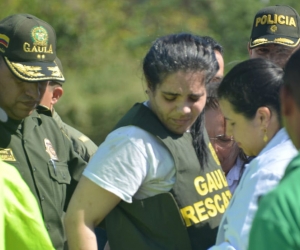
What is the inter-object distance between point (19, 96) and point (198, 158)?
1.00m

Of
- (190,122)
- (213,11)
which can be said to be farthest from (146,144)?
(213,11)

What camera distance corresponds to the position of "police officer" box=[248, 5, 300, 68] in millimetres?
4742

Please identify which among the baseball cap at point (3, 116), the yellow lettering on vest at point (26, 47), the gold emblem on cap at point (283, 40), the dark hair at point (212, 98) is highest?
the yellow lettering on vest at point (26, 47)

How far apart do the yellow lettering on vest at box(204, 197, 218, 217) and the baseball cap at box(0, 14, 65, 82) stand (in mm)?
1089

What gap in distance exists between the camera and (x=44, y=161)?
152 inches

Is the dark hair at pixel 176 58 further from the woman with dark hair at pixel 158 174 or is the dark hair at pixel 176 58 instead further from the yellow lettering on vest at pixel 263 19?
the yellow lettering on vest at pixel 263 19

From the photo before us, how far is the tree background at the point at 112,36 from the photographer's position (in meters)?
11.6

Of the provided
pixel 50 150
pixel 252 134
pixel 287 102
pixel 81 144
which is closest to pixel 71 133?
pixel 81 144

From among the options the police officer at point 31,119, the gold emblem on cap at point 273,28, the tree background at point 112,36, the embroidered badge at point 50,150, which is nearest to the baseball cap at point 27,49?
the police officer at point 31,119

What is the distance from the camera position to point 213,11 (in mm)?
13641

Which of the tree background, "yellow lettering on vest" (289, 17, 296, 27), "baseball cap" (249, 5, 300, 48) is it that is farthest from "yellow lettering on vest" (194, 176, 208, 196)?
the tree background

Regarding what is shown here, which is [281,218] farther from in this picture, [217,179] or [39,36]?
[39,36]

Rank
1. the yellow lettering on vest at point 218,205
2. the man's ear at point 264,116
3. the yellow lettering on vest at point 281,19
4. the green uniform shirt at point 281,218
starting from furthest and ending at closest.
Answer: the yellow lettering on vest at point 281,19 → the yellow lettering on vest at point 218,205 → the man's ear at point 264,116 → the green uniform shirt at point 281,218

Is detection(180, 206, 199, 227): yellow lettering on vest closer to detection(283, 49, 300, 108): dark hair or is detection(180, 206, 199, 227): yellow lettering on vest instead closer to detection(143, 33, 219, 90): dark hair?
detection(143, 33, 219, 90): dark hair
